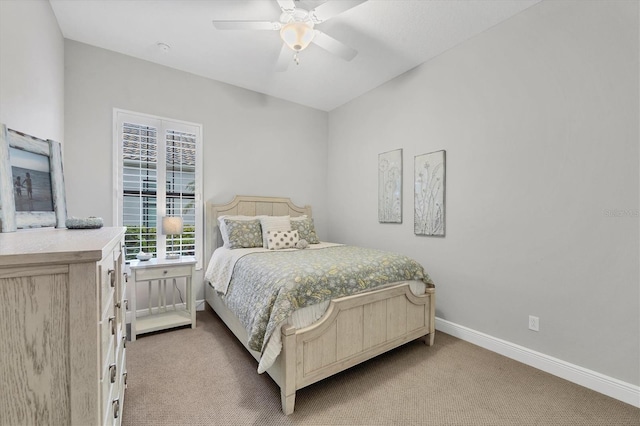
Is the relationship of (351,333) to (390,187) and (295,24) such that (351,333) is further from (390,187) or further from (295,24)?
(295,24)

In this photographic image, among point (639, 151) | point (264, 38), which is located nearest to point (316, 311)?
point (639, 151)

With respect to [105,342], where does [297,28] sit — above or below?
above

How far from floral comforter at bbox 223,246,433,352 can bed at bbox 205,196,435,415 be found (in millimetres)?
35

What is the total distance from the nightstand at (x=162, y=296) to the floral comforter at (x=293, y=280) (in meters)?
0.66

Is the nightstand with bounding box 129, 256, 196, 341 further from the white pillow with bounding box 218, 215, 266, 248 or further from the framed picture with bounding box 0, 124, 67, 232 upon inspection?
the framed picture with bounding box 0, 124, 67, 232

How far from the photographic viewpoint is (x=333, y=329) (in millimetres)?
1932

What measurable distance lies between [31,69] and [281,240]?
234 cm

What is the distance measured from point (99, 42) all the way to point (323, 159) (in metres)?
3.01

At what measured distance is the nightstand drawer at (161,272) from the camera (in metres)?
2.68

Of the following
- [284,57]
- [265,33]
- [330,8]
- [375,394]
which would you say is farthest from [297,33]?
[375,394]

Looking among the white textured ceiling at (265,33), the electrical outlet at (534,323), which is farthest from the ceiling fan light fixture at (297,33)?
the electrical outlet at (534,323)

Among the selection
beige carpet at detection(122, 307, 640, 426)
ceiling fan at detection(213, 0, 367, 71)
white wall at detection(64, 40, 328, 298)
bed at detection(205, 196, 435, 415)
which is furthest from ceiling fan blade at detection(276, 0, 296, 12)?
beige carpet at detection(122, 307, 640, 426)

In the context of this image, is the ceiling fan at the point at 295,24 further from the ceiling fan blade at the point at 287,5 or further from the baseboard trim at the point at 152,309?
the baseboard trim at the point at 152,309

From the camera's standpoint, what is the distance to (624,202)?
187 centimetres
